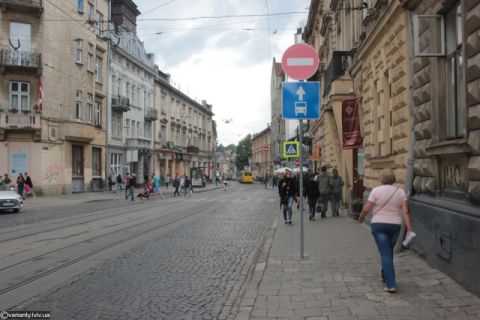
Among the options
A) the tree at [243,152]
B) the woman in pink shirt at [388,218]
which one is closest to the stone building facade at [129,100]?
the woman in pink shirt at [388,218]

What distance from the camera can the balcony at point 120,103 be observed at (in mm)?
44531

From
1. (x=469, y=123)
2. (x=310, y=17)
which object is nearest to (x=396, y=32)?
(x=469, y=123)

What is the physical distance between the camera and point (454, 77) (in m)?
8.01

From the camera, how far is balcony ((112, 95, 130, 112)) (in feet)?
146

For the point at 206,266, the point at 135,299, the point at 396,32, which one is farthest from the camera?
the point at 396,32

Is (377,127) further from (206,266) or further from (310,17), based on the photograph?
(310,17)

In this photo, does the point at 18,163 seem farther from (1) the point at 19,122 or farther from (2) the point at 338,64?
(2) the point at 338,64

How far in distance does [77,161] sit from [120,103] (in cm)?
912

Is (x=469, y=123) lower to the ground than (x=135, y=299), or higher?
higher

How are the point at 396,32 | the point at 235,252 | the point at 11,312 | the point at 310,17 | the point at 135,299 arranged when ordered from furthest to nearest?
the point at 310,17 → the point at 396,32 → the point at 235,252 → the point at 135,299 → the point at 11,312

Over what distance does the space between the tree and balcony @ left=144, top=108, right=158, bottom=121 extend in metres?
91.7

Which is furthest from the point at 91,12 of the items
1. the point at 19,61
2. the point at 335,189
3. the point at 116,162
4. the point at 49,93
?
the point at 335,189

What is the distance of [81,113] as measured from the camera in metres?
37.8

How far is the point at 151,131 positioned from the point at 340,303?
53.4 metres
